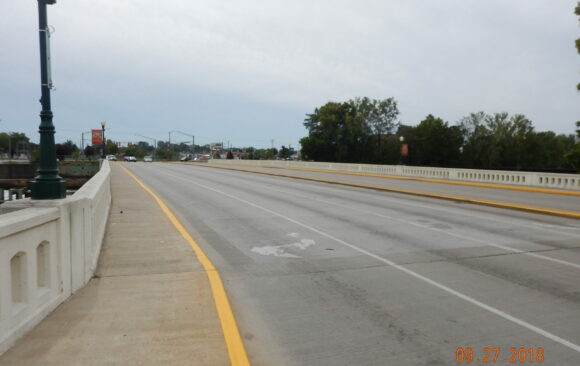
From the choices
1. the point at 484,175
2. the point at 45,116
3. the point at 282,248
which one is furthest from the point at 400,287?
the point at 484,175

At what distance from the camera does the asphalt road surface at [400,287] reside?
448 cm

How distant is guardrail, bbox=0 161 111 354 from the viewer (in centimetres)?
430

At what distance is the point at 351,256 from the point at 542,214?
352 inches

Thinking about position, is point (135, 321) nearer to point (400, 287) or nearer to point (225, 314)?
point (225, 314)

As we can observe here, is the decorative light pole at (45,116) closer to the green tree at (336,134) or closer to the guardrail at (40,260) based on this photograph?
the guardrail at (40,260)

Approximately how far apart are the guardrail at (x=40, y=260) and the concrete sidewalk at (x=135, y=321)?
16 cm

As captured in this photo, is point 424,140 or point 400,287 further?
point 424,140

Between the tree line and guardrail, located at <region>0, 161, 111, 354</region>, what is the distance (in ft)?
295

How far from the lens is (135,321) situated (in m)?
5.03

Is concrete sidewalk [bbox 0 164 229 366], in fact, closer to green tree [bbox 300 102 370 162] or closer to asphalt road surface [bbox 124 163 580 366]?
asphalt road surface [bbox 124 163 580 366]

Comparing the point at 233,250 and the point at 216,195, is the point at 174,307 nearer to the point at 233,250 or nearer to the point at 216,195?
the point at 233,250

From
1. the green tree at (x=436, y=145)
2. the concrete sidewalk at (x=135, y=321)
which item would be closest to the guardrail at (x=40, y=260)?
the concrete sidewalk at (x=135, y=321)

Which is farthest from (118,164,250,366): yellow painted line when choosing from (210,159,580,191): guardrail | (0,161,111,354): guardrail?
(210,159,580,191): guardrail

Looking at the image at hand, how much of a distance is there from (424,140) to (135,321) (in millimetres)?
93131
